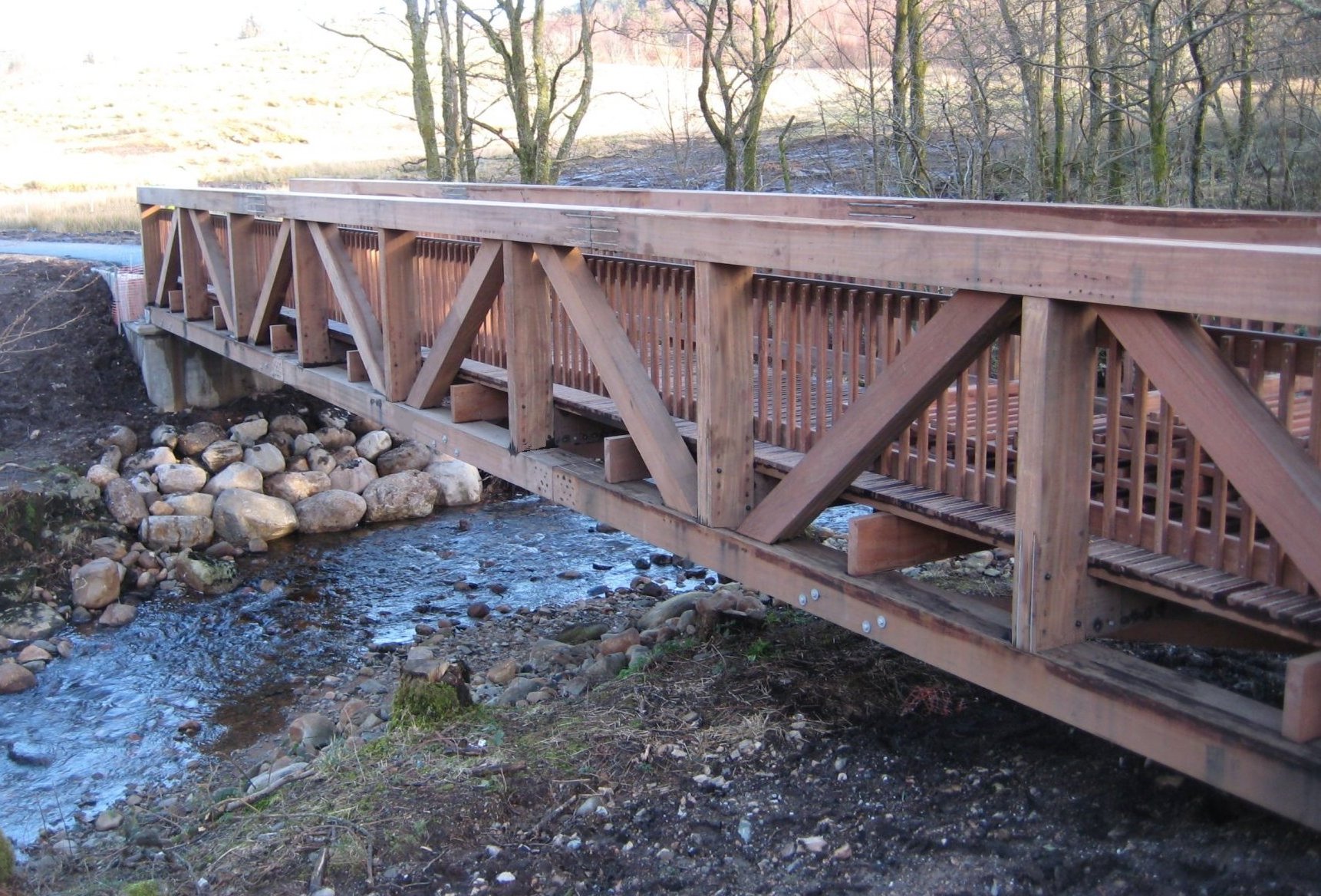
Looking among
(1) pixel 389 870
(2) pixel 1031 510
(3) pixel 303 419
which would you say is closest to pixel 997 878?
(2) pixel 1031 510

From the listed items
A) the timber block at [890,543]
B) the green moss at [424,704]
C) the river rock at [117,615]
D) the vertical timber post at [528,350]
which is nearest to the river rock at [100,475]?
the river rock at [117,615]

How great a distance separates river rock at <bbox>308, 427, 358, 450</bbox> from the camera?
15422 mm

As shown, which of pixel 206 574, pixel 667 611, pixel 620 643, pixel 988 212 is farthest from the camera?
pixel 206 574

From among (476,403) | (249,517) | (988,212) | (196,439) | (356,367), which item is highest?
(988,212)

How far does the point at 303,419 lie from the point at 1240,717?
13.7m

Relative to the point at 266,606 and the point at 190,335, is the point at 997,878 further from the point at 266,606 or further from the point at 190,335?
the point at 190,335

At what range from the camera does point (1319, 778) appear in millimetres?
3324

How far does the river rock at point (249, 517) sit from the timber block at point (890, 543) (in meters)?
9.84

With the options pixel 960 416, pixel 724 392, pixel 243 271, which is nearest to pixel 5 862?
pixel 724 392

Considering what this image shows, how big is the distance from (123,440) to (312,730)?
→ 316 inches

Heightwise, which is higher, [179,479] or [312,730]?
[179,479]

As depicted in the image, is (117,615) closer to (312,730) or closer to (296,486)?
(296,486)

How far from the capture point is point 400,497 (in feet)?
46.6

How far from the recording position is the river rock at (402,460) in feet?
49.6
